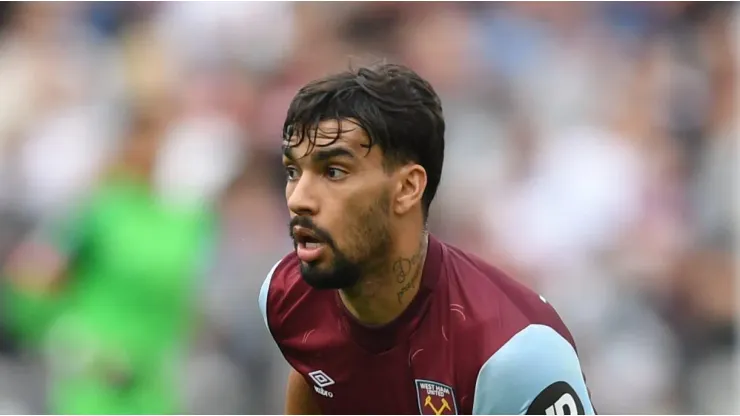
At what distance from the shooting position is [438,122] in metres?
2.04

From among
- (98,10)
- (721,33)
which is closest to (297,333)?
(98,10)

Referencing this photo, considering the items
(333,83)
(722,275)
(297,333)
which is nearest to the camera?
(333,83)

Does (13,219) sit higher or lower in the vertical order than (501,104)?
lower

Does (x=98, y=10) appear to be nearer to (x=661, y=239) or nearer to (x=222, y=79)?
(x=222, y=79)

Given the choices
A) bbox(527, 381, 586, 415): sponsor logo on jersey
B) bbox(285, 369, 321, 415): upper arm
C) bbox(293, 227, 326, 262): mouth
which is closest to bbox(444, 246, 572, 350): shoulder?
bbox(527, 381, 586, 415): sponsor logo on jersey

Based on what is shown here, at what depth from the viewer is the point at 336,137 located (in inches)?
75.2

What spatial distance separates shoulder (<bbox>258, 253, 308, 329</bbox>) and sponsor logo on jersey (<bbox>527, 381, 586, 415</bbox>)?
700 mm

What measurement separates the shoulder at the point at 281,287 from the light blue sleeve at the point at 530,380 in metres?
0.61

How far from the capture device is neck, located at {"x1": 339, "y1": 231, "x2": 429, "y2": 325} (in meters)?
2.03

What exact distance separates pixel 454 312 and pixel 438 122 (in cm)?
44

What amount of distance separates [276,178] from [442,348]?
5.83ft

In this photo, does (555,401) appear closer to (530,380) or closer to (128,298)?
(530,380)

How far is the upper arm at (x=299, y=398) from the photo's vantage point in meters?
2.45

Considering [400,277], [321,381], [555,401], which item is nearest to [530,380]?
[555,401]
